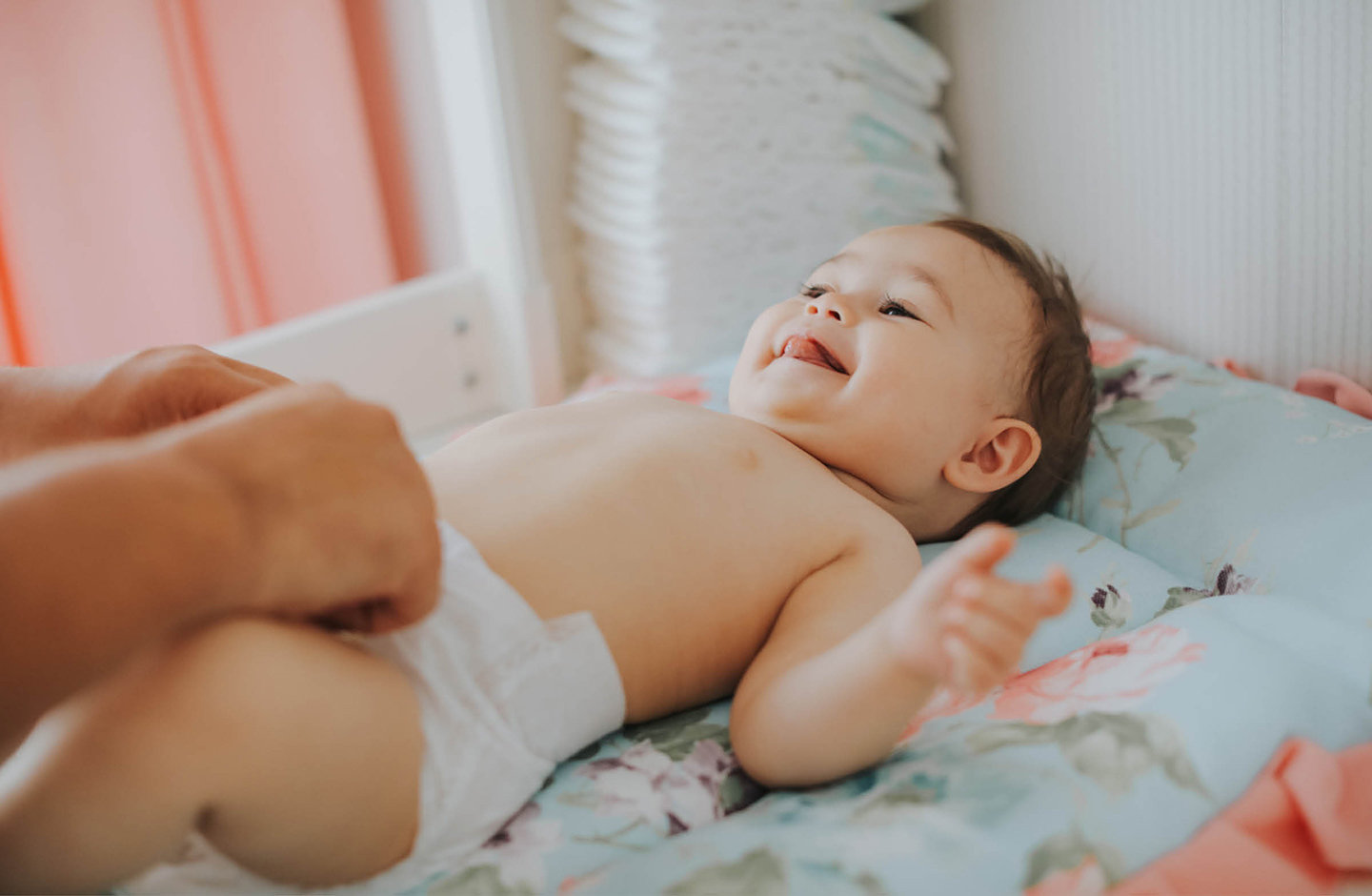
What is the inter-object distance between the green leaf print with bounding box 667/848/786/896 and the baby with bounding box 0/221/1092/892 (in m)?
0.09

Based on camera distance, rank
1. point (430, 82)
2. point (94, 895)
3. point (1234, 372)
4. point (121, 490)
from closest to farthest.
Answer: point (121, 490), point (94, 895), point (1234, 372), point (430, 82)

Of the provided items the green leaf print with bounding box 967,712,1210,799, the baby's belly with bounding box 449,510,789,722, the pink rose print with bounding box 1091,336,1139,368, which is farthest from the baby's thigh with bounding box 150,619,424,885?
the pink rose print with bounding box 1091,336,1139,368

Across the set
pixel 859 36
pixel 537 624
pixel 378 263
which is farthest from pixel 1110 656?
pixel 378 263

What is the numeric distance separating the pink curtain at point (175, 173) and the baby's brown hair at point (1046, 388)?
1.06 m

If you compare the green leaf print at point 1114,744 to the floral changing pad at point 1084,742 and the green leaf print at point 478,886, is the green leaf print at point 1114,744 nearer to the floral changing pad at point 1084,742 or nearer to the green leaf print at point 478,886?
the floral changing pad at point 1084,742

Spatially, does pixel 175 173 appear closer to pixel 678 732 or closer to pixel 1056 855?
pixel 678 732

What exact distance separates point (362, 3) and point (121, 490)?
4.92 ft

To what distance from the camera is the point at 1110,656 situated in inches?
32.9

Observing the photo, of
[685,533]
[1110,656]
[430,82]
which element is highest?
[430,82]

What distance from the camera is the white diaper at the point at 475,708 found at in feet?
2.24

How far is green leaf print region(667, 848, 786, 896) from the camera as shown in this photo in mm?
628

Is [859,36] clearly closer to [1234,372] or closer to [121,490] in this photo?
[1234,372]

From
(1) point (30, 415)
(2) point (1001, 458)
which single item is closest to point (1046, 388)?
(2) point (1001, 458)

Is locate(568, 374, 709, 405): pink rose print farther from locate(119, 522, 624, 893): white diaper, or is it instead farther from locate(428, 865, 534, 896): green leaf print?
locate(428, 865, 534, 896): green leaf print
